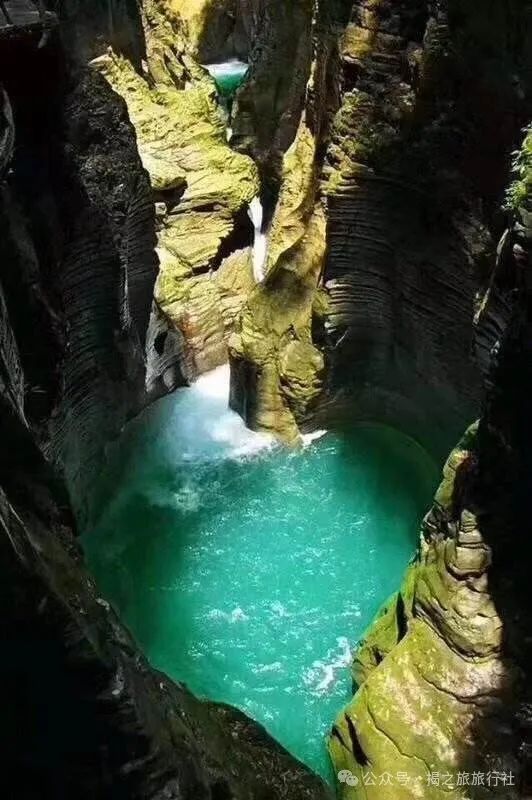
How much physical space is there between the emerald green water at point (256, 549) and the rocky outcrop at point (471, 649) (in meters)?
1.12

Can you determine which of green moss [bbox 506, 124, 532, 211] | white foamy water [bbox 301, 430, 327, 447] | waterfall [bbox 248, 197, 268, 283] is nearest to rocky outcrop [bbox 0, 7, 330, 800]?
waterfall [bbox 248, 197, 268, 283]

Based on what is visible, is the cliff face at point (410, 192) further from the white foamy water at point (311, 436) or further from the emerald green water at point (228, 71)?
the emerald green water at point (228, 71)

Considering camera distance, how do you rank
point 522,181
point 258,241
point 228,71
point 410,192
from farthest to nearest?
point 228,71
point 258,241
point 410,192
point 522,181

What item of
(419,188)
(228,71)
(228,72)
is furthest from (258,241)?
(228,71)

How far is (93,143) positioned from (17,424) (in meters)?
4.89

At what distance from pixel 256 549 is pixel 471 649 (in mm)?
3407

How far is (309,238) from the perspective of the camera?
10250mm

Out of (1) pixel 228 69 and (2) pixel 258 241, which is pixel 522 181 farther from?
(1) pixel 228 69

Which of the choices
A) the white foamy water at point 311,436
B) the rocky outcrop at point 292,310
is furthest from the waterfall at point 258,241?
the white foamy water at point 311,436

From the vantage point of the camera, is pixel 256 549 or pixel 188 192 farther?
pixel 188 192

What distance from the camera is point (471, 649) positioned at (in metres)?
6.66

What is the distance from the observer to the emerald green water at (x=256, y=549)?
8203 millimetres

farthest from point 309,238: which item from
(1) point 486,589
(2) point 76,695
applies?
(2) point 76,695

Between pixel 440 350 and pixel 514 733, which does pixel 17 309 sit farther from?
pixel 514 733
